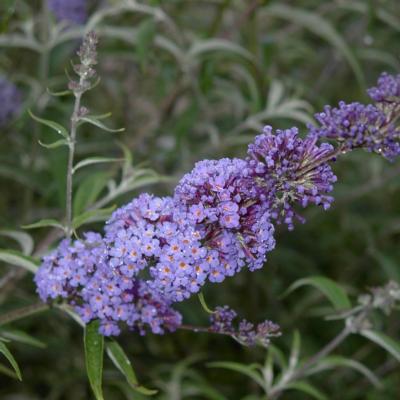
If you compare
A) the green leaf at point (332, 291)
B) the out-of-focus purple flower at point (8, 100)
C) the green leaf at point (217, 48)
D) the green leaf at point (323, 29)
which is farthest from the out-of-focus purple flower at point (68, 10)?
the green leaf at point (332, 291)

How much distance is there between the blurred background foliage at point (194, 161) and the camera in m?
2.78

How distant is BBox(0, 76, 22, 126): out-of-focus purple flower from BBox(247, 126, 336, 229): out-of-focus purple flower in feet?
6.29

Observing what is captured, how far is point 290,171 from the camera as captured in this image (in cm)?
134

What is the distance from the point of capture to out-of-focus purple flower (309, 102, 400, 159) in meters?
1.37

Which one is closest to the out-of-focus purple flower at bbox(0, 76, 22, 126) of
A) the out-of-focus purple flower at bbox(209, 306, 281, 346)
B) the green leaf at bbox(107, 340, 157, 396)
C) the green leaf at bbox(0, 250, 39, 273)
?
the green leaf at bbox(0, 250, 39, 273)

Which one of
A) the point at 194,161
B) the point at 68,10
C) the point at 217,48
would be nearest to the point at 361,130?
the point at 217,48

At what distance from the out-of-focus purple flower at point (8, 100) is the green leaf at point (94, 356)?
1.69 m

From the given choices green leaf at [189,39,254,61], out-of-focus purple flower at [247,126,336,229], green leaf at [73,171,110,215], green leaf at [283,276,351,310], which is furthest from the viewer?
green leaf at [189,39,254,61]

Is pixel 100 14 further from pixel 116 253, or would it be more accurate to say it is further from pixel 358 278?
pixel 358 278

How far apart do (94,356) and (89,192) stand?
750 millimetres

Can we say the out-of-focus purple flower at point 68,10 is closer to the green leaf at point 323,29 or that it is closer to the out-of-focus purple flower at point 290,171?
the green leaf at point 323,29

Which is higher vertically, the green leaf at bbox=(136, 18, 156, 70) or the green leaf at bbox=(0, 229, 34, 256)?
the green leaf at bbox=(136, 18, 156, 70)

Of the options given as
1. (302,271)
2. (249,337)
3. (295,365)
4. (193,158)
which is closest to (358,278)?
(302,271)

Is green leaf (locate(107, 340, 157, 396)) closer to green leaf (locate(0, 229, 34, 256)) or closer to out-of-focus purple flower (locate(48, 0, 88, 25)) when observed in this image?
green leaf (locate(0, 229, 34, 256))
